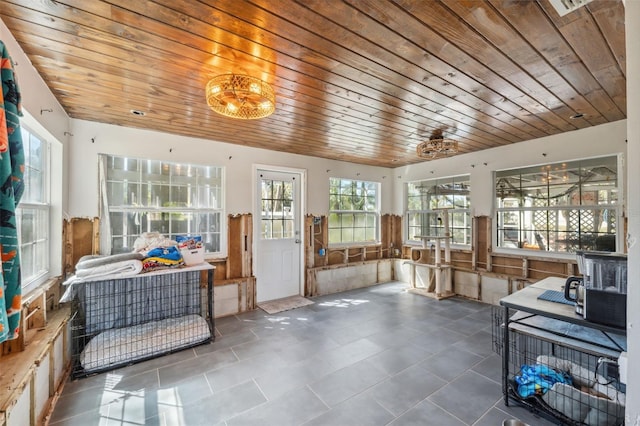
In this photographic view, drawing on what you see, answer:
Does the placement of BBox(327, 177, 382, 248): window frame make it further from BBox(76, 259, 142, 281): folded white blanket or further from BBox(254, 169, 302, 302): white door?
BBox(76, 259, 142, 281): folded white blanket

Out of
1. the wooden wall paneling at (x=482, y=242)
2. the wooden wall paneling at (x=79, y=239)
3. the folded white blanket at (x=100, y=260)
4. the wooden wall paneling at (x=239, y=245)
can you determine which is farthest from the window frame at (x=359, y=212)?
the wooden wall paneling at (x=79, y=239)

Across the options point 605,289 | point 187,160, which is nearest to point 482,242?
point 605,289

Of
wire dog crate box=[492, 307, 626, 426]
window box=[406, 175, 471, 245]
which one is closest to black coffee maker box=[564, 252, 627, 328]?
wire dog crate box=[492, 307, 626, 426]

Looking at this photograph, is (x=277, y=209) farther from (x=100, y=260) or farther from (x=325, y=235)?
(x=100, y=260)

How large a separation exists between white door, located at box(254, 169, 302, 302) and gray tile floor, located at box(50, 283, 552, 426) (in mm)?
991

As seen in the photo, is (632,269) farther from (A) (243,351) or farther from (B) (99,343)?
(B) (99,343)

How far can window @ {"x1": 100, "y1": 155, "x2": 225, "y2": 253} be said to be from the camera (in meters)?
3.37

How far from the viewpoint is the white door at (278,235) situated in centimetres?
450

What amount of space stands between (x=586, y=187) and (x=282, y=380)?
14.5 feet

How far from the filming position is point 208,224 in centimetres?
402

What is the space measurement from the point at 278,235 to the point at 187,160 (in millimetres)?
1790

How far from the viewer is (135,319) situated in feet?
10.6

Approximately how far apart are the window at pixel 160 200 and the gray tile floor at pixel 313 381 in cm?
141

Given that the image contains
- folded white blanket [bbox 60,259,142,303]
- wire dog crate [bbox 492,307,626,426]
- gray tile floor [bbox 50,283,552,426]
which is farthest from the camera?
folded white blanket [bbox 60,259,142,303]
